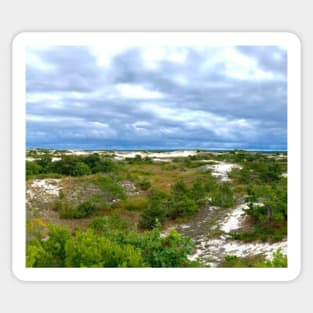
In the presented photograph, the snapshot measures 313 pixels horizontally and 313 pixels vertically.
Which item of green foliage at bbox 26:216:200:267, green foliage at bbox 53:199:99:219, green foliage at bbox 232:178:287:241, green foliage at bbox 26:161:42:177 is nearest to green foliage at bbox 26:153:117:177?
green foliage at bbox 26:161:42:177

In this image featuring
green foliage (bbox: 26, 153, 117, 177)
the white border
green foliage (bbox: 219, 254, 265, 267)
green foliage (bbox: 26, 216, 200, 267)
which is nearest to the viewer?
the white border

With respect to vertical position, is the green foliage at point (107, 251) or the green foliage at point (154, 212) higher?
the green foliage at point (154, 212)

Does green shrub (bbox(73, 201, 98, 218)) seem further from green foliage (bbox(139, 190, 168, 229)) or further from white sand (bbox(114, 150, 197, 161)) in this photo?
white sand (bbox(114, 150, 197, 161))

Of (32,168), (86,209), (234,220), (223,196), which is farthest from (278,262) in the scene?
(86,209)

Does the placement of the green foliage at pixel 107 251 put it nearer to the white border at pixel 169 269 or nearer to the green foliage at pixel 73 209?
the white border at pixel 169 269

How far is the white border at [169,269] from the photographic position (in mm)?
2871

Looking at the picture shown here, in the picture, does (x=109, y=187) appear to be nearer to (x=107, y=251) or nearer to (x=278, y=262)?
(x=107, y=251)

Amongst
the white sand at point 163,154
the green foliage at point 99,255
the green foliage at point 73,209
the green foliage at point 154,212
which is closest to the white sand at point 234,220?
the green foliage at point 154,212

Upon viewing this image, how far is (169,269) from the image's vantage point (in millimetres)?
2953

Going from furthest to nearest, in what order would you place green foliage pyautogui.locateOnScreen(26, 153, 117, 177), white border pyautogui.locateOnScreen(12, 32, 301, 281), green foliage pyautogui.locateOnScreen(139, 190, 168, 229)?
1. green foliage pyautogui.locateOnScreen(139, 190, 168, 229)
2. green foliage pyautogui.locateOnScreen(26, 153, 117, 177)
3. white border pyautogui.locateOnScreen(12, 32, 301, 281)

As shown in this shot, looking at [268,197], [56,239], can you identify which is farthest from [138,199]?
[56,239]

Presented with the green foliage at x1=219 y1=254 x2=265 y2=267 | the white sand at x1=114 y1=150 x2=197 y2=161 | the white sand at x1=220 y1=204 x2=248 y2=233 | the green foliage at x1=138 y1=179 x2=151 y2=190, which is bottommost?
the green foliage at x1=219 y1=254 x2=265 y2=267

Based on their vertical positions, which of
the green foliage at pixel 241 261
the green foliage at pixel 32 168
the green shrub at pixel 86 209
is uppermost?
the green foliage at pixel 32 168

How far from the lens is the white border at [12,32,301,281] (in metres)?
2.87
